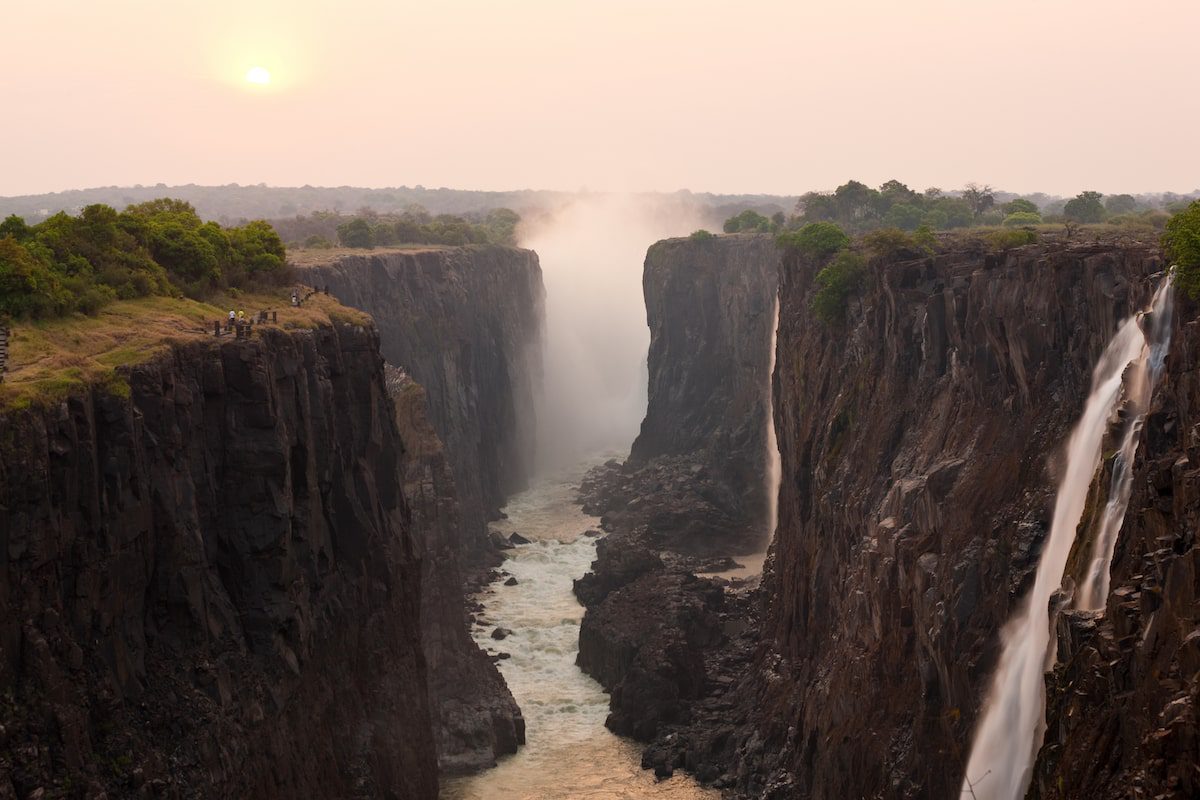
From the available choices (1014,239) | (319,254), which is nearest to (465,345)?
(319,254)

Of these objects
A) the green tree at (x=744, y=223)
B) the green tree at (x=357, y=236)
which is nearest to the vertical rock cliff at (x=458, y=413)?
the green tree at (x=357, y=236)

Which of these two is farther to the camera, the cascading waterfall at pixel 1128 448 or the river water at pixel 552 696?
the river water at pixel 552 696

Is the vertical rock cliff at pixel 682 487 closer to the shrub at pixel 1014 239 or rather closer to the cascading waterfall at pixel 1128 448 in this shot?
the shrub at pixel 1014 239

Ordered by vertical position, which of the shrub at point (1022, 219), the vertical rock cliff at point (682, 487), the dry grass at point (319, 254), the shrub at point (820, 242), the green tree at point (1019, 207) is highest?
the green tree at point (1019, 207)

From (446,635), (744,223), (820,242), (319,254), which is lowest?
(446,635)

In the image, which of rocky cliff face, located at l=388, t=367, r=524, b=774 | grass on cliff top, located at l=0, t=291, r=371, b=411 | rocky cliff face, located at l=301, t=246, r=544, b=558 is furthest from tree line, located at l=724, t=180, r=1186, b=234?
grass on cliff top, located at l=0, t=291, r=371, b=411

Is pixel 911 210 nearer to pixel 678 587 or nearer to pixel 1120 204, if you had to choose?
pixel 1120 204

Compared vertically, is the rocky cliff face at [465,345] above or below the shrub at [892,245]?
below
